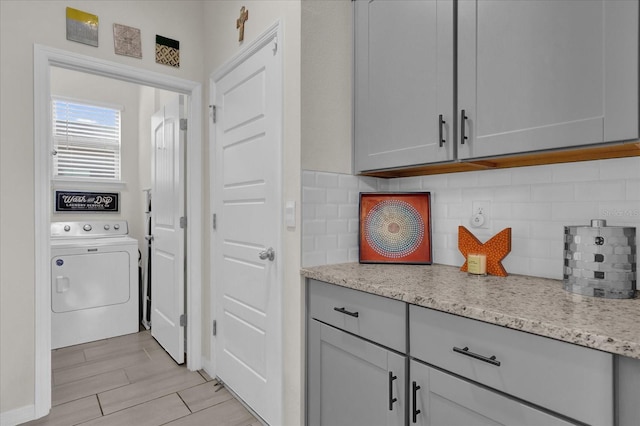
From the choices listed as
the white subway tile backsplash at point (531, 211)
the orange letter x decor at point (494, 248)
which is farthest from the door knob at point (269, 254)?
the white subway tile backsplash at point (531, 211)

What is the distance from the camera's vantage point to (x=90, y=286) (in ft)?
10.1

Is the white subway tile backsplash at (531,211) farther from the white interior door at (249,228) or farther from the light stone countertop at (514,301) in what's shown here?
the white interior door at (249,228)

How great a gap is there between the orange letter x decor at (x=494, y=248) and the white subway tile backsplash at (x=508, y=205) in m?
0.10

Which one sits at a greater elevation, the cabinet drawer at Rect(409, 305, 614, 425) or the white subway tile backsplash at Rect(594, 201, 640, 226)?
the white subway tile backsplash at Rect(594, 201, 640, 226)

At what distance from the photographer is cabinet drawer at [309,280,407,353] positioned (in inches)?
46.6

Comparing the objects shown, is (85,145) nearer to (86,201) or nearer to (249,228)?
(86,201)

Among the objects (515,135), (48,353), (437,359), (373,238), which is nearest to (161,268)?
(48,353)

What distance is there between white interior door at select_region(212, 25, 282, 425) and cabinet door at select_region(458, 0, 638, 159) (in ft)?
2.90

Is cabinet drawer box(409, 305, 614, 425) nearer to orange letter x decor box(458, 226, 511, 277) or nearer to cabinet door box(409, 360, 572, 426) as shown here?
cabinet door box(409, 360, 572, 426)

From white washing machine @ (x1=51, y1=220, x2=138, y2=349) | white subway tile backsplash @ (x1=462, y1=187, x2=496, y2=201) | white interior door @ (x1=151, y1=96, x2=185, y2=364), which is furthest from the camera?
white washing machine @ (x1=51, y1=220, x2=138, y2=349)

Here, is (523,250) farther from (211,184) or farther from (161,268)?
(161,268)

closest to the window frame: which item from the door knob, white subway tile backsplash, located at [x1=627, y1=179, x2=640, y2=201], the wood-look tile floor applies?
the wood-look tile floor

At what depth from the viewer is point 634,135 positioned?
946mm

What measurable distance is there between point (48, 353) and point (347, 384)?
1.78 meters
